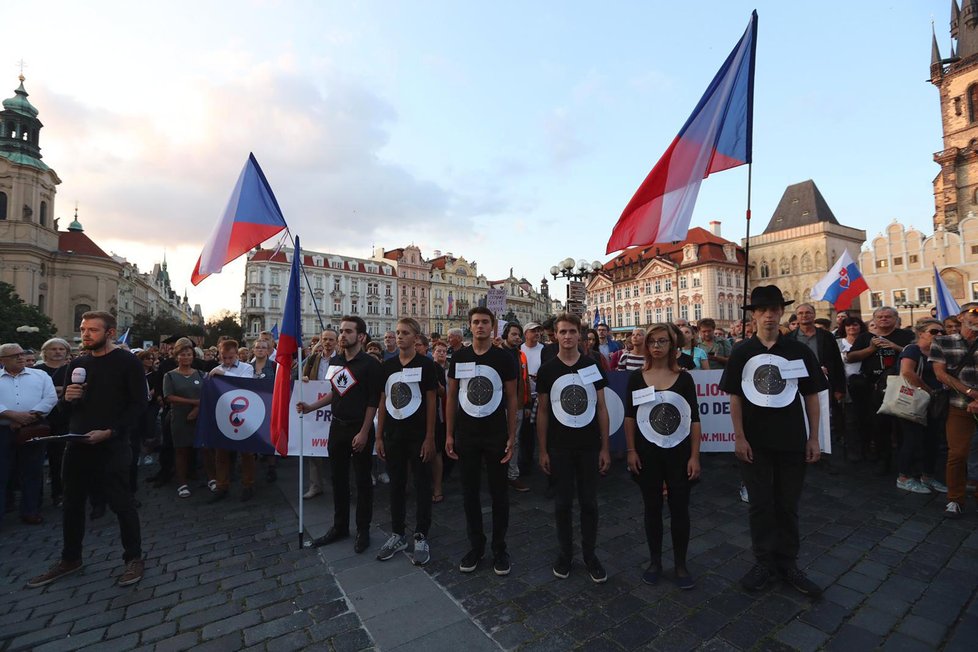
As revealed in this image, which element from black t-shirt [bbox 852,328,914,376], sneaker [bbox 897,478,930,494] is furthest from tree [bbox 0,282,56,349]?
sneaker [bbox 897,478,930,494]

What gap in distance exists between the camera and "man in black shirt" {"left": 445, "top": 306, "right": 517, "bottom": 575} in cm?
399

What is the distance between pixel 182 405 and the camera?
6527 mm

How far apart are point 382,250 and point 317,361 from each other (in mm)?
83700

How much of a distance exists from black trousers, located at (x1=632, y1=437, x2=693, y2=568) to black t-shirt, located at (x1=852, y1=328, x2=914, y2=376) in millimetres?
5030

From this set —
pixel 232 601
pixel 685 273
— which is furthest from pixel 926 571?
pixel 685 273

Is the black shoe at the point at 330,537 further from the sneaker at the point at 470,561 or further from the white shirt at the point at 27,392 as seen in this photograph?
the white shirt at the point at 27,392

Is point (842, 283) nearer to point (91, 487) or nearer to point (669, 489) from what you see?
point (669, 489)

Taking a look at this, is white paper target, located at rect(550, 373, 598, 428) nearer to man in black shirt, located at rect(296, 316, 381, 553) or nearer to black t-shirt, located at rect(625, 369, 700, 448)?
black t-shirt, located at rect(625, 369, 700, 448)

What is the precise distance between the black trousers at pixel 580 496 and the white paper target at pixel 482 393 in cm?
68

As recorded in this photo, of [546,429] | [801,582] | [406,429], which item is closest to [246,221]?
[406,429]

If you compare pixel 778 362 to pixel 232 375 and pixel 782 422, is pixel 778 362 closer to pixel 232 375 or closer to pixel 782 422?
pixel 782 422

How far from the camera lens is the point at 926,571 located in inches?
143

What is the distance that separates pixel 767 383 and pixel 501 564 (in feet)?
8.40

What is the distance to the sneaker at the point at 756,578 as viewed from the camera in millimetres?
3426
